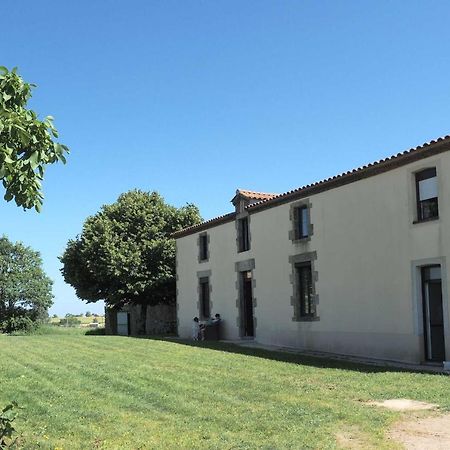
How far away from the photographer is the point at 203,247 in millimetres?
26031

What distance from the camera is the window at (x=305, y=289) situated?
18.5m

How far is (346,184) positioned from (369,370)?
5.75 meters

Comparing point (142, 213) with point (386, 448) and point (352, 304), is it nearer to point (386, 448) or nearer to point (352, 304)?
point (352, 304)

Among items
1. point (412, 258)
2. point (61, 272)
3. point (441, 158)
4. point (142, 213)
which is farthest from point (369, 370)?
point (61, 272)

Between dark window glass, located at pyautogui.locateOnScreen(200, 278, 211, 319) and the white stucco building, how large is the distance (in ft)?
6.18

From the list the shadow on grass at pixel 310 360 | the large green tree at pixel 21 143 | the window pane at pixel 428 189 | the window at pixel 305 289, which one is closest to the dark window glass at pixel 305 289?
the window at pixel 305 289

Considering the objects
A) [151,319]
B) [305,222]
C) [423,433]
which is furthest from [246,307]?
[423,433]

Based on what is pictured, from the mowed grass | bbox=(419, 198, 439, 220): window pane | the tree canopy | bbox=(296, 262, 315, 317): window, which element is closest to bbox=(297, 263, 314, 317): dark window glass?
bbox=(296, 262, 315, 317): window

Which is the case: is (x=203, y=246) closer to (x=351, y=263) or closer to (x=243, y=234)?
(x=243, y=234)

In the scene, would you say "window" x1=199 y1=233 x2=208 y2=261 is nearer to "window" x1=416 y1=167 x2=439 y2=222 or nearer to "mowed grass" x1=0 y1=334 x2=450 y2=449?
"mowed grass" x1=0 y1=334 x2=450 y2=449

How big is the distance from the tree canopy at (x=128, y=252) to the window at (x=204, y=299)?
183 inches

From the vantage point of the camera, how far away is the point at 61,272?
3297 centimetres

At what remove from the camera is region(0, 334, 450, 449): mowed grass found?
693cm

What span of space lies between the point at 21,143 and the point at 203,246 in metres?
22.3
